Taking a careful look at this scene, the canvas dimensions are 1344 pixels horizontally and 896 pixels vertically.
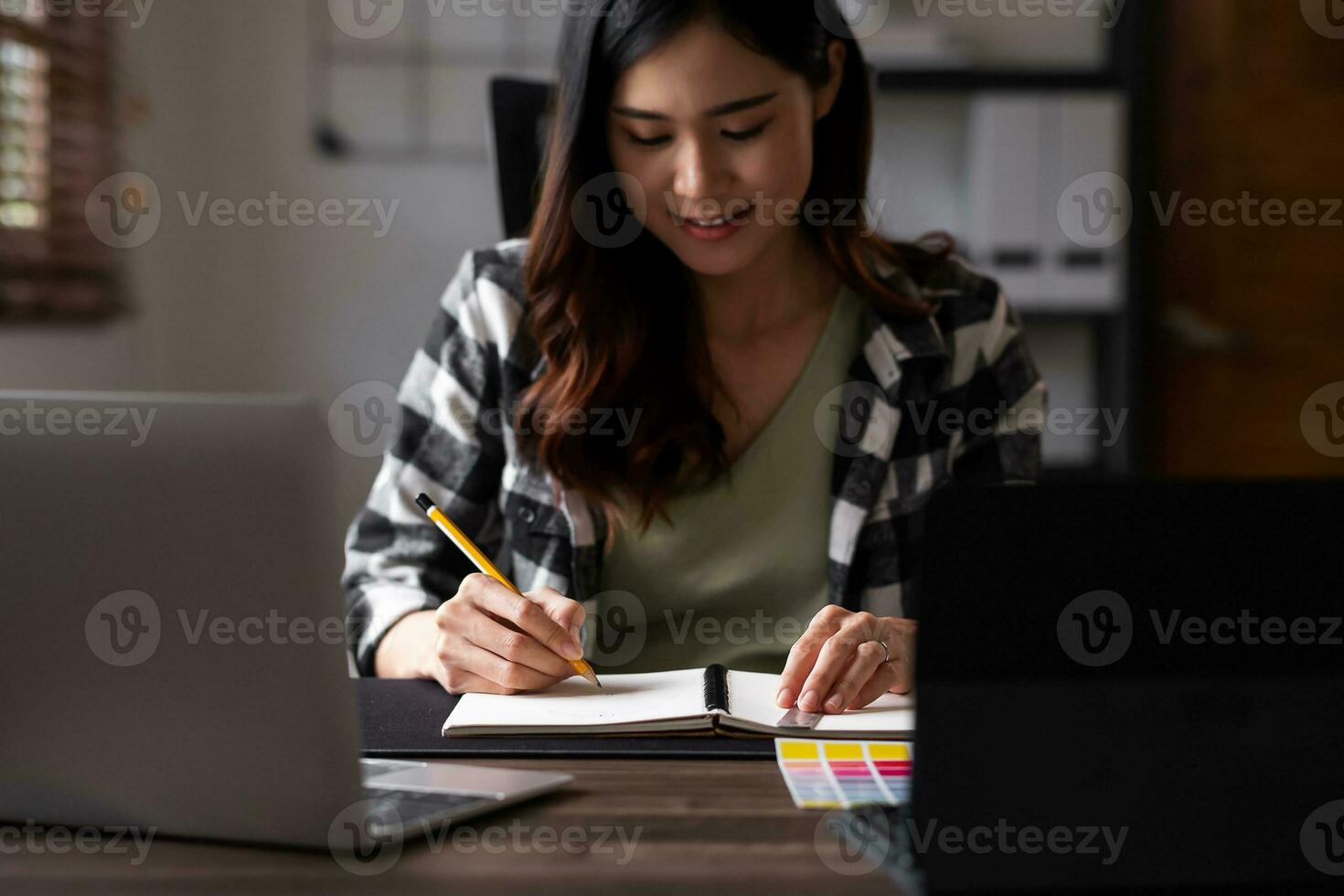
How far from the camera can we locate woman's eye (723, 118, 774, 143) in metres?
1.26

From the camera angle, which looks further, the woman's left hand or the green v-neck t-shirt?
the green v-neck t-shirt

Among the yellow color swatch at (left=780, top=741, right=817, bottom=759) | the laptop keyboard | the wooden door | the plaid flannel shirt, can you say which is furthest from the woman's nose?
the wooden door

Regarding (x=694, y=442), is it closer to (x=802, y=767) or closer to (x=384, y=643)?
(x=384, y=643)

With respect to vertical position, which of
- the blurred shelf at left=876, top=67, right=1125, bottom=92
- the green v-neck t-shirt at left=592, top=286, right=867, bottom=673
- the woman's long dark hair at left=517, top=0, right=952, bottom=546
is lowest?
the green v-neck t-shirt at left=592, top=286, right=867, bottom=673

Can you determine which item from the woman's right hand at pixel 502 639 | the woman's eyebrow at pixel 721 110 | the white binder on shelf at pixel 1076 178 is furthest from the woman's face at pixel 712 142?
the white binder on shelf at pixel 1076 178

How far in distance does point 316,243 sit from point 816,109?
165cm

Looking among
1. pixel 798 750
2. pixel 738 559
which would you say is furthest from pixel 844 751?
pixel 738 559

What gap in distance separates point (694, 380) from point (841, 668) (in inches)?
20.8

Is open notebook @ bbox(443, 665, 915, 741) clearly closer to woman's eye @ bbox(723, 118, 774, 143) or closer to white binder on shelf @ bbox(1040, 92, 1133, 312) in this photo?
woman's eye @ bbox(723, 118, 774, 143)

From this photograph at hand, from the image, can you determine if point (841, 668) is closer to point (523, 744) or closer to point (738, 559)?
point (523, 744)

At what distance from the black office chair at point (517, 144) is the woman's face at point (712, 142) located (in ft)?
0.69

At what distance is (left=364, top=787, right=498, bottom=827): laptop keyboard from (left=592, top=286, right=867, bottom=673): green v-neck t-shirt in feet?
1.83

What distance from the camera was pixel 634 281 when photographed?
1.40m

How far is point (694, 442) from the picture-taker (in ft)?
4.29
